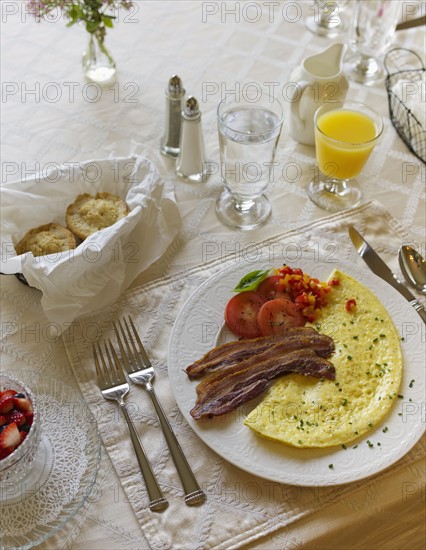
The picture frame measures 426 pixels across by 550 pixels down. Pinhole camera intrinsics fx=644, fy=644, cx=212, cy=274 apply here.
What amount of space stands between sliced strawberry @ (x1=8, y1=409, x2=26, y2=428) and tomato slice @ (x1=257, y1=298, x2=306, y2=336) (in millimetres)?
450

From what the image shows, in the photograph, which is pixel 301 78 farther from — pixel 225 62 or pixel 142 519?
pixel 142 519

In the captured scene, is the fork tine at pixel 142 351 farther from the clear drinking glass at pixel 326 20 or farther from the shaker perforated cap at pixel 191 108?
the clear drinking glass at pixel 326 20

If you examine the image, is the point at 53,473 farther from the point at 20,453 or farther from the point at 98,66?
the point at 98,66

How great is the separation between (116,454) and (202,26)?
1438 millimetres

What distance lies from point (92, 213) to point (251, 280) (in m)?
0.38

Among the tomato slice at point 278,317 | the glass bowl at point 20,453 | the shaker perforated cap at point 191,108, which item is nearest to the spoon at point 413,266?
the tomato slice at point 278,317

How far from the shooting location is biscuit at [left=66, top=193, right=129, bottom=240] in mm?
1379

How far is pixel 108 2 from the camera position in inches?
62.2

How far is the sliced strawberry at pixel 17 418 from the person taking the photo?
38.4 inches

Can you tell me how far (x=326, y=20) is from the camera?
6.59 ft

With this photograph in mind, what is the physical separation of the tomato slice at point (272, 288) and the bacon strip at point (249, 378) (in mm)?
140

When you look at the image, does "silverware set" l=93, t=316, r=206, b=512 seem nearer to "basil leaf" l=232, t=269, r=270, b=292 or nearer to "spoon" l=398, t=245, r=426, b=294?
"basil leaf" l=232, t=269, r=270, b=292

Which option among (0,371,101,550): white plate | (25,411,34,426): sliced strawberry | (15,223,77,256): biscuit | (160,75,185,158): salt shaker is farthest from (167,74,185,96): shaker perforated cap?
(25,411,34,426): sliced strawberry

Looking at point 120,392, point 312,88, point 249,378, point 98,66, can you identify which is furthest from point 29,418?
point 98,66
